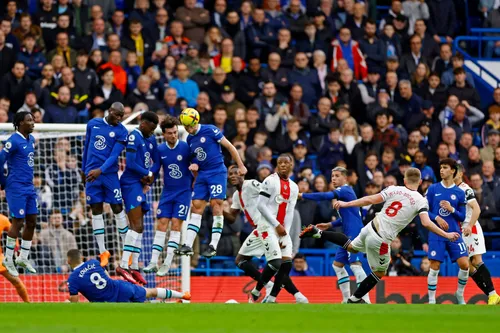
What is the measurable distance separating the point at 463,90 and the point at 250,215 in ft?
31.0

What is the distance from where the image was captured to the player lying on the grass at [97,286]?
52.8 ft

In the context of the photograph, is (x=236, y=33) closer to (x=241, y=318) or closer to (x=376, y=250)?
(x=376, y=250)

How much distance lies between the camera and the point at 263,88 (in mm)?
24422

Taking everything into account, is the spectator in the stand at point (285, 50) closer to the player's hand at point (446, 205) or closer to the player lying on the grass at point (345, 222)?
the player lying on the grass at point (345, 222)

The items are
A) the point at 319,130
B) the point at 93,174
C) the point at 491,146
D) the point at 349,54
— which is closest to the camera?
the point at 93,174

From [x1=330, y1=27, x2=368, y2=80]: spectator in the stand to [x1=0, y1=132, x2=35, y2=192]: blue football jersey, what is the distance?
34.0 ft

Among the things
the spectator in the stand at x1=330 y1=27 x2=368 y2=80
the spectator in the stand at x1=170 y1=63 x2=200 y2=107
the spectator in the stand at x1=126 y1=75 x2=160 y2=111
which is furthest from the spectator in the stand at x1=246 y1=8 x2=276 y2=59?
the spectator in the stand at x1=126 y1=75 x2=160 y2=111

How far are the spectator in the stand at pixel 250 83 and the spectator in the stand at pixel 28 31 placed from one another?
4.20 meters

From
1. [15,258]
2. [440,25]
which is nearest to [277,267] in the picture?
[15,258]

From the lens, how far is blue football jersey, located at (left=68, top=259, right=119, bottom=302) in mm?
16094

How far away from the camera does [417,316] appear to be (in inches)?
537

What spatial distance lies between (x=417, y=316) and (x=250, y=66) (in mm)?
12087

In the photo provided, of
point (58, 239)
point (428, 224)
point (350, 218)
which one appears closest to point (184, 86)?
point (58, 239)

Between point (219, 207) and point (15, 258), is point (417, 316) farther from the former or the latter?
point (15, 258)
